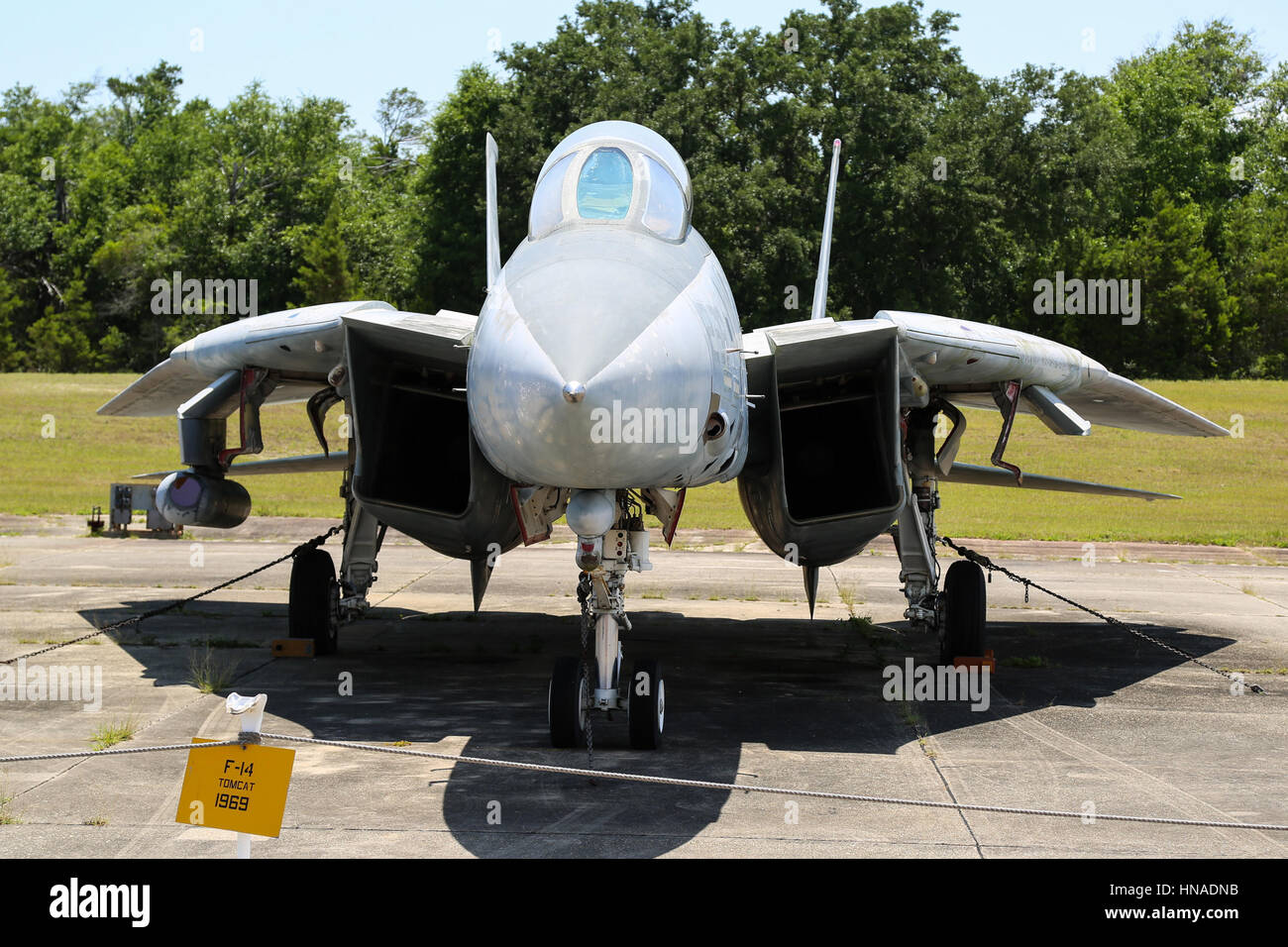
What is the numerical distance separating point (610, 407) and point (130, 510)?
1907cm

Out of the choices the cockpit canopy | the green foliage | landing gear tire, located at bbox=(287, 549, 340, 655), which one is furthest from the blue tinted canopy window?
the green foliage

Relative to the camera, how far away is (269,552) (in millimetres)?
21062

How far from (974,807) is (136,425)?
37294mm

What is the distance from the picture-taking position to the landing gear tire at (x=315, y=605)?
459 inches

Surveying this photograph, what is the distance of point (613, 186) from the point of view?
26.1 feet

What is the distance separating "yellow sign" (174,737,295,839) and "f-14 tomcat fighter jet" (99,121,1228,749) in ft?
6.46

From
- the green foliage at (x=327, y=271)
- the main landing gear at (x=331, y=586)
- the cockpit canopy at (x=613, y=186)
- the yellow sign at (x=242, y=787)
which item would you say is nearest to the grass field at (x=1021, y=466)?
the green foliage at (x=327, y=271)

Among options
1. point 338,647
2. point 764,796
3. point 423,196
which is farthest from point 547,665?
point 423,196

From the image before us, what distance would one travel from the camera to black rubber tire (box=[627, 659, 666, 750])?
7.80 metres

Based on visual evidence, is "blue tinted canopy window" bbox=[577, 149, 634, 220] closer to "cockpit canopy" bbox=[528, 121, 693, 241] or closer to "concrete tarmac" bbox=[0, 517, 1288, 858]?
"cockpit canopy" bbox=[528, 121, 693, 241]

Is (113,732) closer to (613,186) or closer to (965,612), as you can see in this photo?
(613,186)

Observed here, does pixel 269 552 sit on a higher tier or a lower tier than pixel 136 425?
lower

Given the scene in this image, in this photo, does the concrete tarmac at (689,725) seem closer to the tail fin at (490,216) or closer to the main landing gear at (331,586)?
the main landing gear at (331,586)
